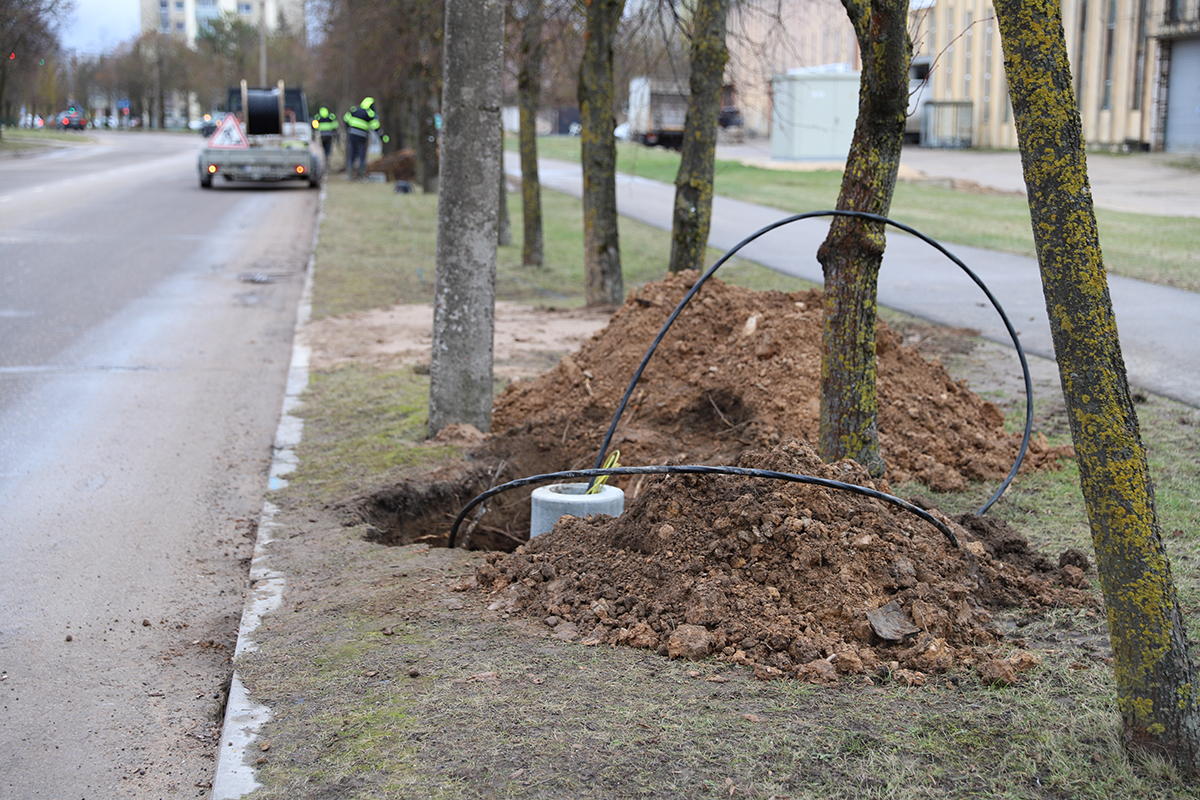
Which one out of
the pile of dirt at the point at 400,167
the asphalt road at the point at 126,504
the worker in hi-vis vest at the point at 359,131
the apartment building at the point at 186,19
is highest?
the apartment building at the point at 186,19

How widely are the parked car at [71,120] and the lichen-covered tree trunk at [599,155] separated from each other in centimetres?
8417

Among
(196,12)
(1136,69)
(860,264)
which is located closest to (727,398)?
(860,264)

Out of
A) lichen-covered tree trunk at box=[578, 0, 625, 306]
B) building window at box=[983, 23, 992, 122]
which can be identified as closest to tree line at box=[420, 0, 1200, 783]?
lichen-covered tree trunk at box=[578, 0, 625, 306]

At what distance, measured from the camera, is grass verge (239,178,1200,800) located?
2.77m

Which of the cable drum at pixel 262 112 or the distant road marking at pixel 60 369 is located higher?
the cable drum at pixel 262 112

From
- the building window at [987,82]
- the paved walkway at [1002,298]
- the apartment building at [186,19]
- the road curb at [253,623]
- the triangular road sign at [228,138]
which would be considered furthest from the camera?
the apartment building at [186,19]

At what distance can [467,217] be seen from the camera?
6461 millimetres

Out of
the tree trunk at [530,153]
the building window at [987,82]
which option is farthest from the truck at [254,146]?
the building window at [987,82]

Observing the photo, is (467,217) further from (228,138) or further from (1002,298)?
(228,138)

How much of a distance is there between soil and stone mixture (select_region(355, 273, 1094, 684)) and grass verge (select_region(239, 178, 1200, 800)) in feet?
0.43

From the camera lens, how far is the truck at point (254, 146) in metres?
27.7

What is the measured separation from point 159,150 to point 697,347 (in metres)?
51.0

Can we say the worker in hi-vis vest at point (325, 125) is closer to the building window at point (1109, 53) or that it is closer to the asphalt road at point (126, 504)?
the asphalt road at point (126, 504)

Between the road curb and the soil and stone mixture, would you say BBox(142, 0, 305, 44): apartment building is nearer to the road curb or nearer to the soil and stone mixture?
the road curb
